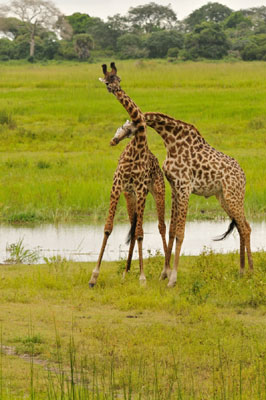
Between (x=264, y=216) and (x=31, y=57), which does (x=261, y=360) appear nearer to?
(x=264, y=216)

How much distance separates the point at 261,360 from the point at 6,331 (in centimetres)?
219

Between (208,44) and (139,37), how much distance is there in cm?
1070

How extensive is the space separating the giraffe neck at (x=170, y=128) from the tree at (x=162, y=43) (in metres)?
46.1

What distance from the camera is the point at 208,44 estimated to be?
50.2 metres

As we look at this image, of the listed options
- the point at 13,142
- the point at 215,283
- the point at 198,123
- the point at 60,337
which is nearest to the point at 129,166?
the point at 215,283

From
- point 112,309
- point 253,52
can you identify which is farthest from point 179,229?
point 253,52

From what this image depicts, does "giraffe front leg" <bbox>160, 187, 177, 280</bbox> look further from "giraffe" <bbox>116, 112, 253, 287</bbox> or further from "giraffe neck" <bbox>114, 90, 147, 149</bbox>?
"giraffe neck" <bbox>114, 90, 147, 149</bbox>

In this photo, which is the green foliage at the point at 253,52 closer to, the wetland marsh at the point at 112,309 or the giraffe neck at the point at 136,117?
the wetland marsh at the point at 112,309

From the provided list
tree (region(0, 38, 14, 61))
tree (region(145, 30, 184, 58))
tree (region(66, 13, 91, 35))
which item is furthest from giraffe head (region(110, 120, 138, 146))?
tree (region(66, 13, 91, 35))

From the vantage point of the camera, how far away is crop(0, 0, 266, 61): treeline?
166ft

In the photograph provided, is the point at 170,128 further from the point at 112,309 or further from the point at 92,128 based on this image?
the point at 92,128

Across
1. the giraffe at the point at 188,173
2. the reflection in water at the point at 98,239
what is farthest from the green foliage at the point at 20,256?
the giraffe at the point at 188,173

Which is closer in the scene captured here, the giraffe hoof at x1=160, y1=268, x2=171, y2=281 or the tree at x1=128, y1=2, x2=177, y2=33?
the giraffe hoof at x1=160, y1=268, x2=171, y2=281

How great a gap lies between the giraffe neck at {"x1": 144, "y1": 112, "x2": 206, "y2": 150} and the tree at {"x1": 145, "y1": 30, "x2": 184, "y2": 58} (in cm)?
4608
